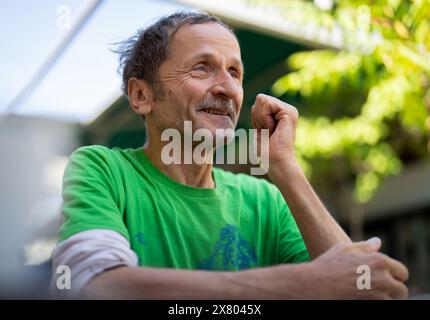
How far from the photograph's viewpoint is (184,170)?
3.45 feet

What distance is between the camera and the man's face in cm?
100

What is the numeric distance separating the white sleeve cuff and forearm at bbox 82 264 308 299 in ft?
0.05

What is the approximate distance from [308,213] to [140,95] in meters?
0.43

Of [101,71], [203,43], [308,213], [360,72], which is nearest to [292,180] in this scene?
[308,213]

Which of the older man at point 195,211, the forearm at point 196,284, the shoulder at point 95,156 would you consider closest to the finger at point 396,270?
the older man at point 195,211

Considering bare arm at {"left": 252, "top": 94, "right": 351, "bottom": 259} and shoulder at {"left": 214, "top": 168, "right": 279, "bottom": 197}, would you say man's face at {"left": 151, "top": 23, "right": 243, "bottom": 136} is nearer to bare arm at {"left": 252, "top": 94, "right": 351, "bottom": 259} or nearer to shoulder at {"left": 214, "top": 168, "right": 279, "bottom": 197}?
bare arm at {"left": 252, "top": 94, "right": 351, "bottom": 259}

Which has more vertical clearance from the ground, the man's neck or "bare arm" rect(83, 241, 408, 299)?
the man's neck

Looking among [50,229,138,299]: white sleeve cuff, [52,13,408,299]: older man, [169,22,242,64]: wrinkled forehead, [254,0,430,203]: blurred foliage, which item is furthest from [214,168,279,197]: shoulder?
[254,0,430,203]: blurred foliage

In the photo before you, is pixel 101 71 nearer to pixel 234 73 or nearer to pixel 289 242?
pixel 234 73

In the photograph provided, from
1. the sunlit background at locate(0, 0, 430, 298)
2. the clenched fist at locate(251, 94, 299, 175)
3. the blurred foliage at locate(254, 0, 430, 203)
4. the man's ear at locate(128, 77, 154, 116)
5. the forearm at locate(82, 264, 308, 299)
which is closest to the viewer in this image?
the forearm at locate(82, 264, 308, 299)

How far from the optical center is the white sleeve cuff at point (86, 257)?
0.73 meters
